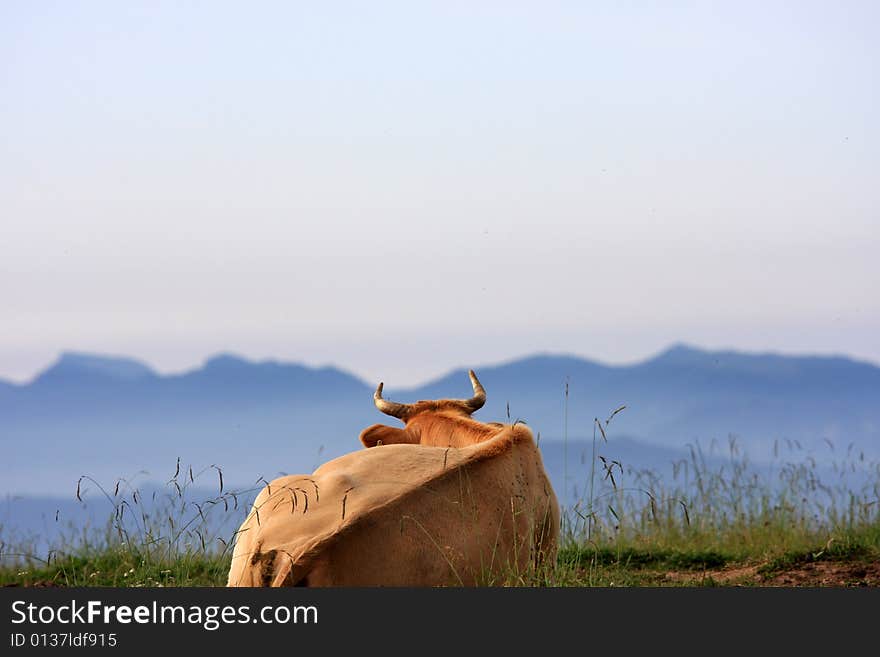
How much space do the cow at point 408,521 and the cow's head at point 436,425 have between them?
83 cm

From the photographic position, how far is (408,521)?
7430mm

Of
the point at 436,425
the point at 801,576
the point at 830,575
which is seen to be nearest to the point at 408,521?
the point at 436,425

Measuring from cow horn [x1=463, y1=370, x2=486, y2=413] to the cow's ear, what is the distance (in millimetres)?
619

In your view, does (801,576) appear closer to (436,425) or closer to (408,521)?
(436,425)

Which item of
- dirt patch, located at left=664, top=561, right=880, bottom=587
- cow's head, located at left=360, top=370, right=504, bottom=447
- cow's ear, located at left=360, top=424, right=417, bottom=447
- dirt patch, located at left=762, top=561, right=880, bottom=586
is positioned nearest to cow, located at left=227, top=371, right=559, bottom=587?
cow's head, located at left=360, top=370, right=504, bottom=447

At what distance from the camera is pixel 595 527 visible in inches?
325

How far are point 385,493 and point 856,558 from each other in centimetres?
466

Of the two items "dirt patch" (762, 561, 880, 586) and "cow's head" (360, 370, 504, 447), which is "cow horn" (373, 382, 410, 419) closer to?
"cow's head" (360, 370, 504, 447)

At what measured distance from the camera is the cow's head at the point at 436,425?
9516 millimetres

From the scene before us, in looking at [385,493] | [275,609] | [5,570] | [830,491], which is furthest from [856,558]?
[5,570]

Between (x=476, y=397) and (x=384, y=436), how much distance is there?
36.0 inches

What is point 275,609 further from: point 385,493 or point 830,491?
point 830,491

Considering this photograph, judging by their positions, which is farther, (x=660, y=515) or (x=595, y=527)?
(x=660, y=515)

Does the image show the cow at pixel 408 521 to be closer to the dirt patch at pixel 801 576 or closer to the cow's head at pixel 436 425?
the cow's head at pixel 436 425
